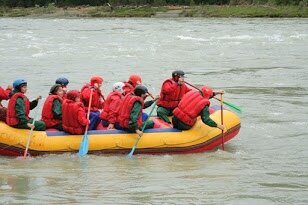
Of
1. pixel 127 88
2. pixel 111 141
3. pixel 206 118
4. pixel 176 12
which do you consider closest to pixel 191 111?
pixel 206 118

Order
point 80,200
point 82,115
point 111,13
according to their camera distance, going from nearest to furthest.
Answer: point 80,200, point 82,115, point 111,13

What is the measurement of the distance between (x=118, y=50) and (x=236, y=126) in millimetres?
15735

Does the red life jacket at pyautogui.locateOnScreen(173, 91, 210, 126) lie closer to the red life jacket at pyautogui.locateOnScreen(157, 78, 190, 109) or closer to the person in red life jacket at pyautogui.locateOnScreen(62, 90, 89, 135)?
the red life jacket at pyautogui.locateOnScreen(157, 78, 190, 109)

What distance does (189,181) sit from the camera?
26.8ft

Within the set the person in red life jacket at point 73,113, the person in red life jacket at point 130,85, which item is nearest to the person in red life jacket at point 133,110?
the person in red life jacket at point 73,113

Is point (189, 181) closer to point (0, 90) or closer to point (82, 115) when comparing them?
point (82, 115)

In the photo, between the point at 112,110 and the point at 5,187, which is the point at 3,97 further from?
the point at 5,187

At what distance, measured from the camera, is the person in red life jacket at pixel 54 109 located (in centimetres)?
930

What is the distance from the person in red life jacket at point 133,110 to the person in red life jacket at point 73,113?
55 cm

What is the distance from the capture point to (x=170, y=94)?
1033 centimetres

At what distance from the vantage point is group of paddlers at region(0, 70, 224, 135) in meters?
9.11

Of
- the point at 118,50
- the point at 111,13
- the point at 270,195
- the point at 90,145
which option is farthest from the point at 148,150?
the point at 111,13

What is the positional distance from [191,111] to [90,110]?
1.61m

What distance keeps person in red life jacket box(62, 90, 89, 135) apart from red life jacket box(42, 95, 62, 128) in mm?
232
